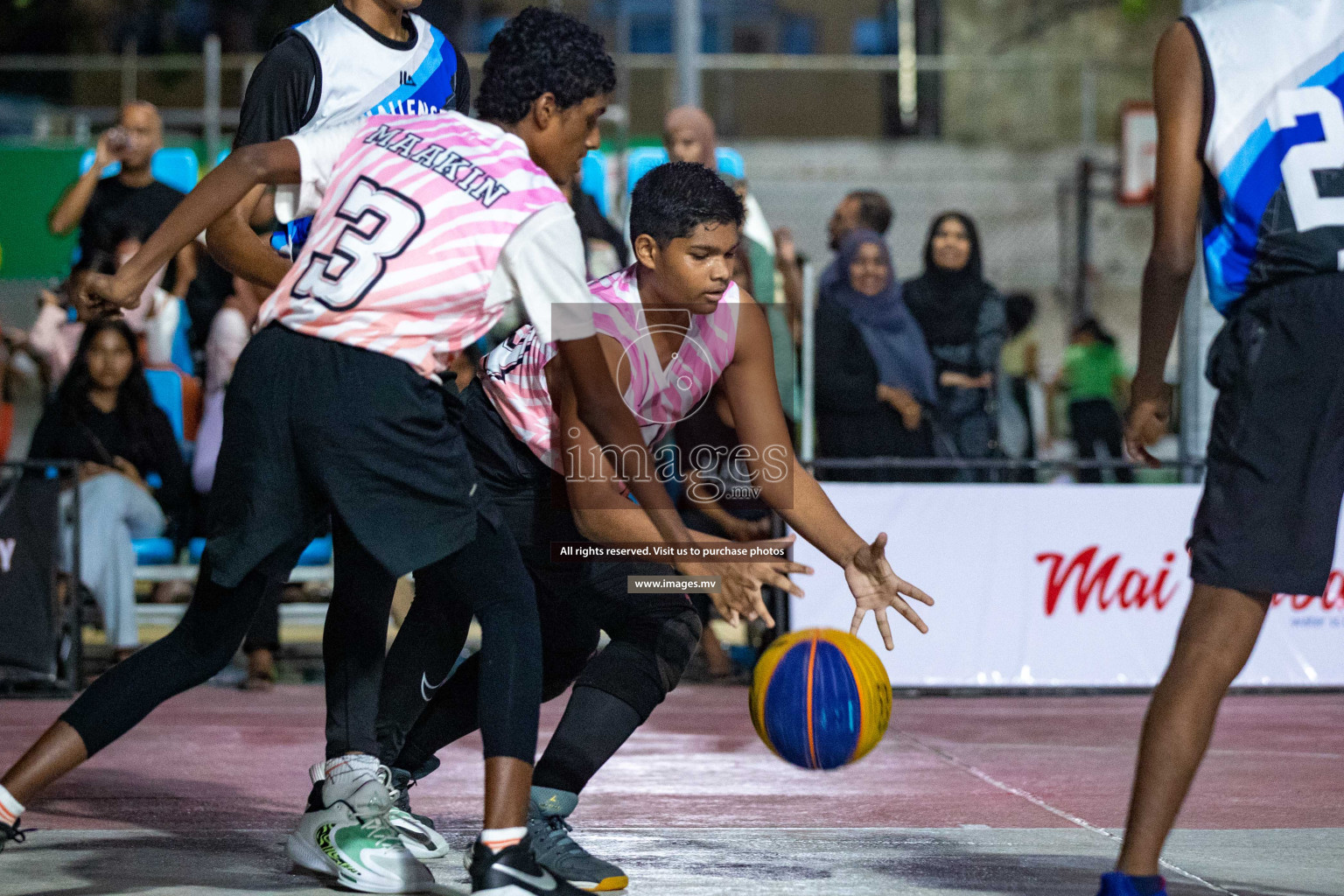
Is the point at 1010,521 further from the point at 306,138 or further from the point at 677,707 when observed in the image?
the point at 306,138

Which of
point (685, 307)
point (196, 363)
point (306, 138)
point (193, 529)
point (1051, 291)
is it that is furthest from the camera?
point (1051, 291)

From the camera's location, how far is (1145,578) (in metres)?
8.34

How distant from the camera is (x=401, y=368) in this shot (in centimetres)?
382

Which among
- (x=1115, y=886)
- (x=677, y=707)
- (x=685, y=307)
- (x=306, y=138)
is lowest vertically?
(x=677, y=707)

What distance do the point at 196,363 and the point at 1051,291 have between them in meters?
10.0

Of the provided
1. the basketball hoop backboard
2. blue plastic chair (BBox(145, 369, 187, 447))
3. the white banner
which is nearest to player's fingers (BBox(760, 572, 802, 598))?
the white banner

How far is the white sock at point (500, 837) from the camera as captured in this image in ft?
12.3

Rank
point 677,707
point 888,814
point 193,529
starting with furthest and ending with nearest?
point 193,529
point 677,707
point 888,814

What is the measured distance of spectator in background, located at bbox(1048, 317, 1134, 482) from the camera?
1172 centimetres

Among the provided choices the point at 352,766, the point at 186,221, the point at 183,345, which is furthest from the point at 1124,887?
the point at 183,345

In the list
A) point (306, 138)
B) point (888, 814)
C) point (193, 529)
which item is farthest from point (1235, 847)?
point (193, 529)

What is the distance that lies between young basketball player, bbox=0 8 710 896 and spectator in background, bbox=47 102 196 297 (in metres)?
6.26

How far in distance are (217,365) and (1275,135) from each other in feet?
22.4

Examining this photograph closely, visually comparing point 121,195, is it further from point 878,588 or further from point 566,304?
point 878,588
